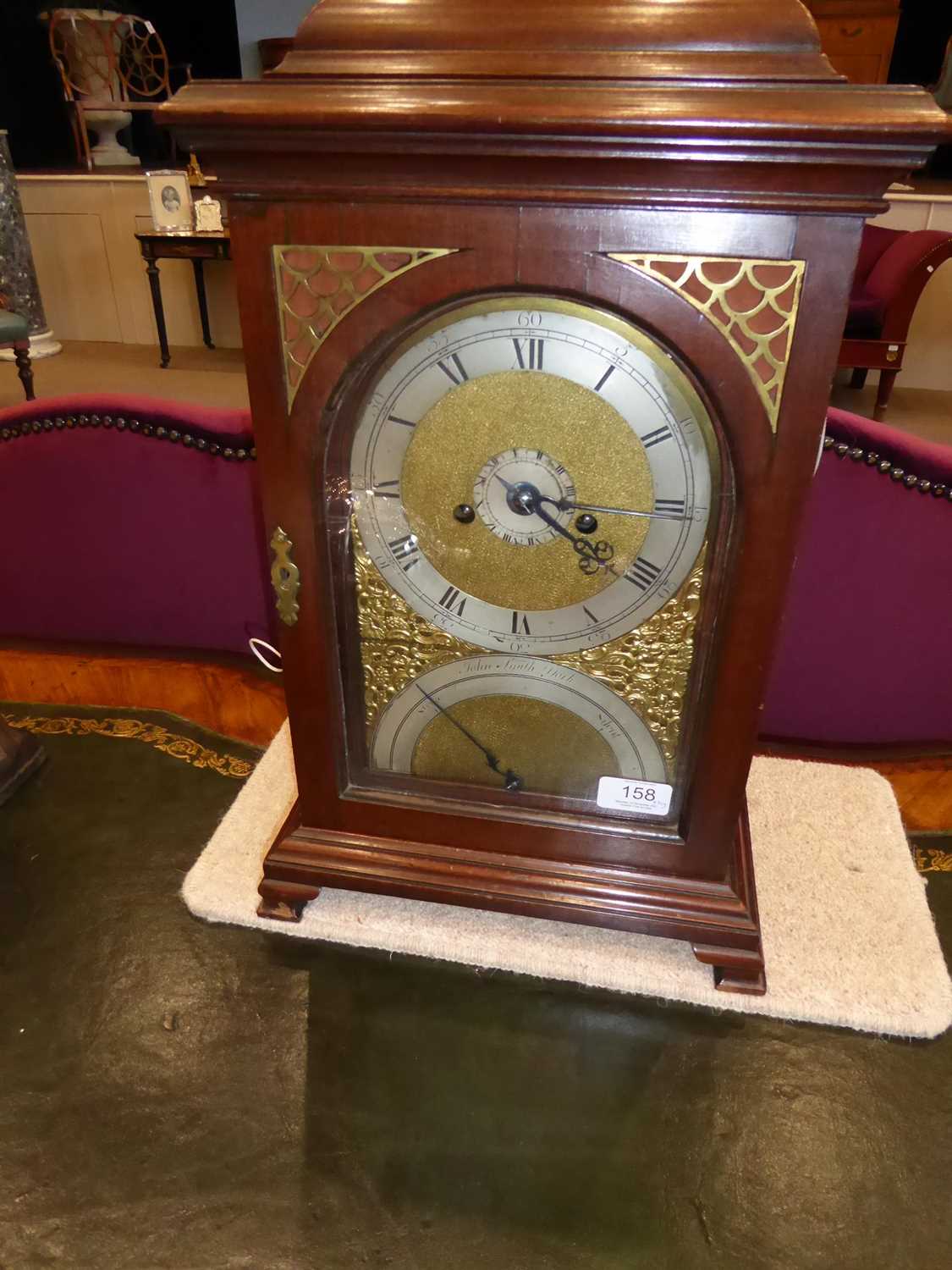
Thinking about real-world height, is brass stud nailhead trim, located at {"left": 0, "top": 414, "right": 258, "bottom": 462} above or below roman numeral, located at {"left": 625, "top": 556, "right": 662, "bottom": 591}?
below

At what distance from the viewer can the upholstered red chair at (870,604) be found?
1.00 metres

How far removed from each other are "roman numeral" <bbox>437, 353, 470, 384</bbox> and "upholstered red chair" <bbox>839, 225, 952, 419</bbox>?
2.48 m

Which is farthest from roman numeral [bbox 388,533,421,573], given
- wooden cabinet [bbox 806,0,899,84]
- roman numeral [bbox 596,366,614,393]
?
wooden cabinet [bbox 806,0,899,84]

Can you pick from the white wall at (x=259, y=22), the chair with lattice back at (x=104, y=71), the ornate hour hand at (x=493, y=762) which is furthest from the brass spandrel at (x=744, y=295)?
the white wall at (x=259, y=22)

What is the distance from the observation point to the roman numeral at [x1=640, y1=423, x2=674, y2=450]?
2.37ft

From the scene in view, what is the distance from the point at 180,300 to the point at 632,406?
13.9ft

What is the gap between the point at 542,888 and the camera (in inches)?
→ 37.3

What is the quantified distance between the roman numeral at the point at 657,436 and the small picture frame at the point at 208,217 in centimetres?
354

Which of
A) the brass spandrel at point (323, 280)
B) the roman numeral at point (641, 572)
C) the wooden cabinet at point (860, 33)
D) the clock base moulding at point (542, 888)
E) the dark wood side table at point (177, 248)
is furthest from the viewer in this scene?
the wooden cabinet at point (860, 33)

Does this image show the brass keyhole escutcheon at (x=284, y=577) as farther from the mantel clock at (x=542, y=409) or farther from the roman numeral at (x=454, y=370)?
the roman numeral at (x=454, y=370)

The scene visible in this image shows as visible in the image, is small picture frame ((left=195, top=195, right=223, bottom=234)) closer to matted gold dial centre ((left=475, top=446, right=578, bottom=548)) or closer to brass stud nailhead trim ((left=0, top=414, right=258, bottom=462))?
brass stud nailhead trim ((left=0, top=414, right=258, bottom=462))

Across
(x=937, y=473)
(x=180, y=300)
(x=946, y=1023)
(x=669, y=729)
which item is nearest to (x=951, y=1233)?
(x=946, y=1023)

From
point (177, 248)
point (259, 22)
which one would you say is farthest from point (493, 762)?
point (259, 22)

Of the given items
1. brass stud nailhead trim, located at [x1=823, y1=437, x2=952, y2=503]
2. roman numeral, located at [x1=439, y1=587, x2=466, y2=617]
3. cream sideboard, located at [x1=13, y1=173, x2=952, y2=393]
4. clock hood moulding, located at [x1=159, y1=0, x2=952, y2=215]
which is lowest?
cream sideboard, located at [x1=13, y1=173, x2=952, y2=393]
